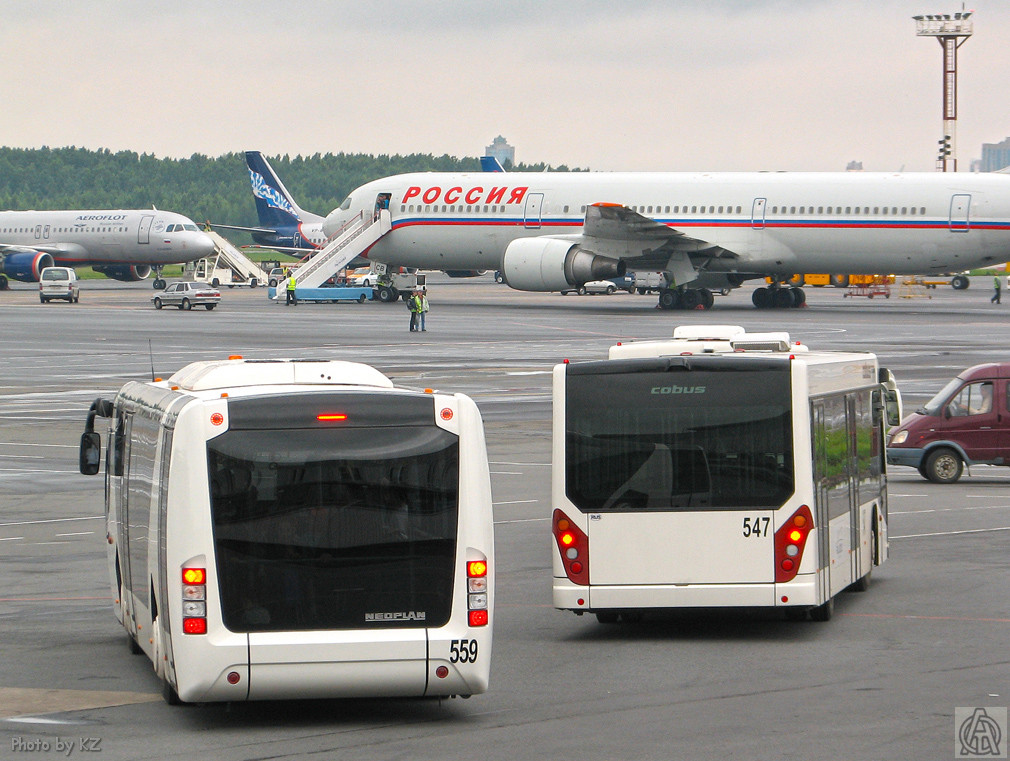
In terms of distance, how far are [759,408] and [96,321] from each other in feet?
171

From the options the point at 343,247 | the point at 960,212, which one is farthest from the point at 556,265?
the point at 960,212

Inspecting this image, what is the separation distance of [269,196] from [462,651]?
113 m

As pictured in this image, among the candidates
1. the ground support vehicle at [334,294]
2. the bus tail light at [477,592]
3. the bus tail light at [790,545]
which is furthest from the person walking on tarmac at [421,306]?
the bus tail light at [477,592]

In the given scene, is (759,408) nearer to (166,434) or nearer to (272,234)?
(166,434)

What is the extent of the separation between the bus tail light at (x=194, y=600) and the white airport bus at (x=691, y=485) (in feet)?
13.8

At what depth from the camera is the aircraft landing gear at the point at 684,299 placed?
217ft

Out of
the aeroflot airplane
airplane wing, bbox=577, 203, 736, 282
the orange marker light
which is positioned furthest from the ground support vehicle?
the orange marker light

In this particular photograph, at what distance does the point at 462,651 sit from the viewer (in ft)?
33.8

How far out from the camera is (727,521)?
44.2 ft

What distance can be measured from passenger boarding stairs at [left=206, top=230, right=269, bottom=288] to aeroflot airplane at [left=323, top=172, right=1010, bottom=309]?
36722 mm

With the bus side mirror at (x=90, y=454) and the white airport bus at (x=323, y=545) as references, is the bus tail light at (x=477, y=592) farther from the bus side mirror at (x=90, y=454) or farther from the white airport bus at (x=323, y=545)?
the bus side mirror at (x=90, y=454)

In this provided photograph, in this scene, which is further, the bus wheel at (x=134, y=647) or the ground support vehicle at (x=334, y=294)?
the ground support vehicle at (x=334, y=294)

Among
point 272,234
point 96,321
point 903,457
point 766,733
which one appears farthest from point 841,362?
point 272,234

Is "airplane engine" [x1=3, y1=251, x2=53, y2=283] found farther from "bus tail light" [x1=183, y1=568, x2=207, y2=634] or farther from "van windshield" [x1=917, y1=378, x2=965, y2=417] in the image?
"bus tail light" [x1=183, y1=568, x2=207, y2=634]
